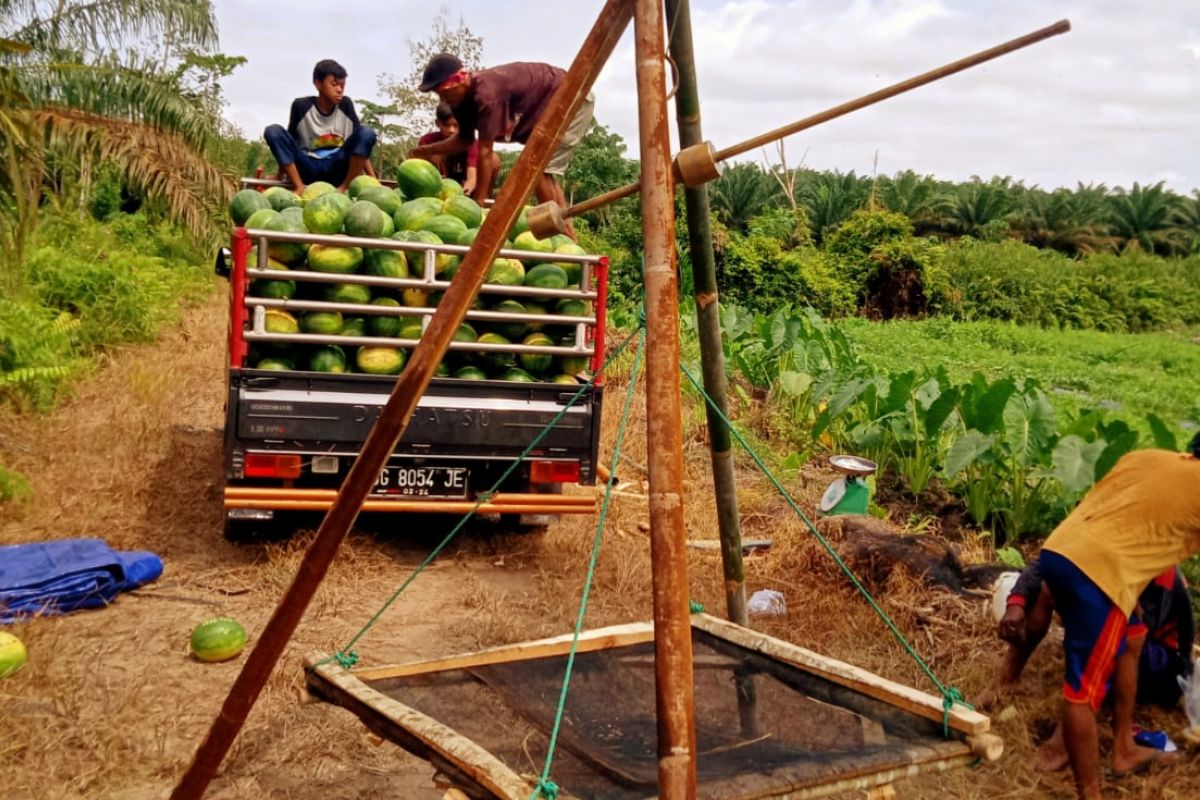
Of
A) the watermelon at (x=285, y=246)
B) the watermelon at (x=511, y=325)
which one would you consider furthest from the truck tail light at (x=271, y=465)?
the watermelon at (x=511, y=325)

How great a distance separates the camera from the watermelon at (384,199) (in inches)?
251

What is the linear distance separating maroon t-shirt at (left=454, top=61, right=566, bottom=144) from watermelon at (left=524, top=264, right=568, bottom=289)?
1377 mm

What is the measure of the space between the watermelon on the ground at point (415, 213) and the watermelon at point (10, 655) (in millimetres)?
3005

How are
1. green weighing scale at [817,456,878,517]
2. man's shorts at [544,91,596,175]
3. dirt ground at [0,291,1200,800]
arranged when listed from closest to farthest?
dirt ground at [0,291,1200,800] → green weighing scale at [817,456,878,517] → man's shorts at [544,91,596,175]

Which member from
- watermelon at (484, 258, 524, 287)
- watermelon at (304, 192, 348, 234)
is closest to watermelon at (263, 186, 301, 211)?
watermelon at (304, 192, 348, 234)

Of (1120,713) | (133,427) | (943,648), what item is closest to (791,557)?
(943,648)

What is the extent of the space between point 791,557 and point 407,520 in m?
2.53

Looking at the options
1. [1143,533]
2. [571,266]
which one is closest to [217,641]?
[571,266]

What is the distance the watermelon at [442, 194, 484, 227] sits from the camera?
635cm

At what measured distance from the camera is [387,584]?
5848 millimetres

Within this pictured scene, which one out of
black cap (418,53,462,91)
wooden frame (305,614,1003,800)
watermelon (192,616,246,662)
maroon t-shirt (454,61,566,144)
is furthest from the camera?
maroon t-shirt (454,61,566,144)

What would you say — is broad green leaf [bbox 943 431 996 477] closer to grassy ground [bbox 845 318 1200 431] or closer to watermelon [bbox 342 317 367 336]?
watermelon [bbox 342 317 367 336]

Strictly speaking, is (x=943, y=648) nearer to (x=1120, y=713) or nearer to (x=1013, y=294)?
(x=1120, y=713)

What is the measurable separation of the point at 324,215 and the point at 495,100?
166 centimetres
